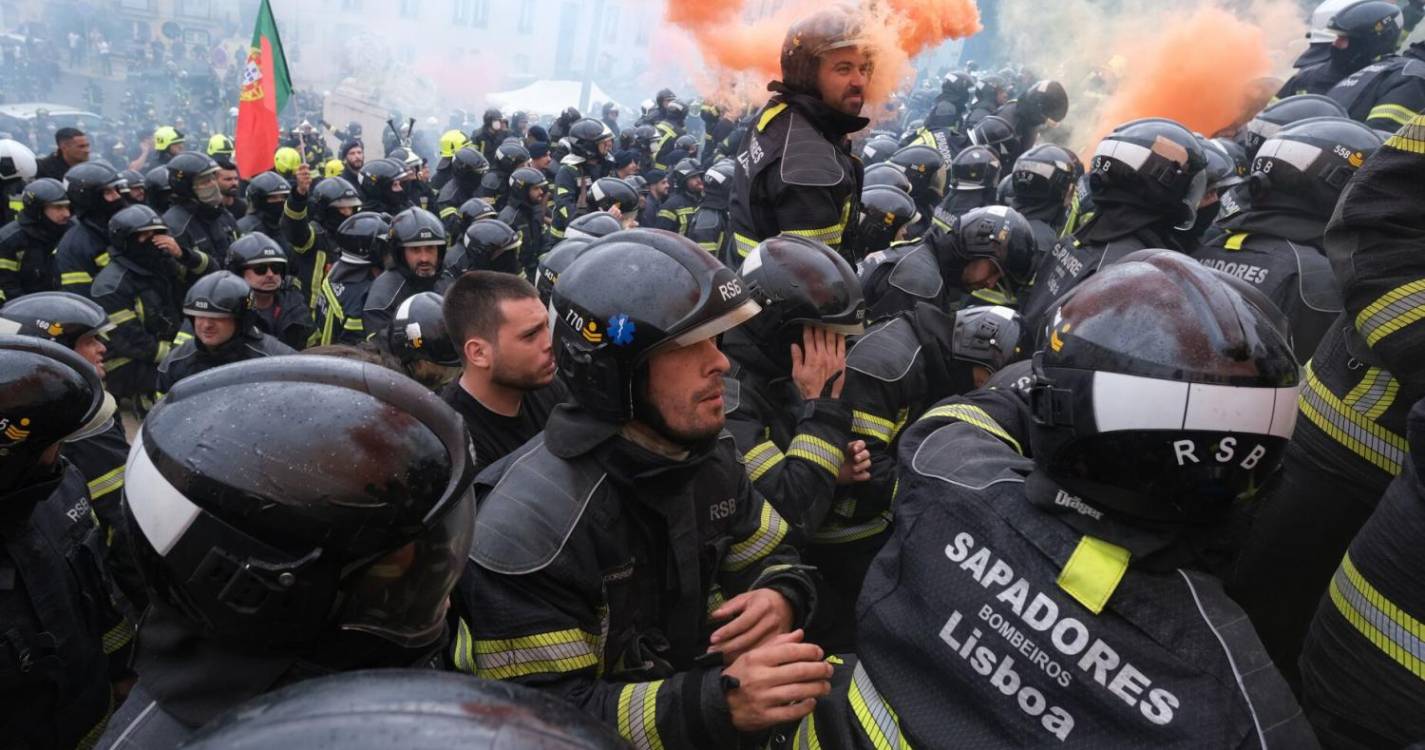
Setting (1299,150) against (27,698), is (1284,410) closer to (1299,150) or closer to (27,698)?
(1299,150)

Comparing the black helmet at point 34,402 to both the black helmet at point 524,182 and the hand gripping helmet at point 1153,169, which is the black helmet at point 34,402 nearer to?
the hand gripping helmet at point 1153,169

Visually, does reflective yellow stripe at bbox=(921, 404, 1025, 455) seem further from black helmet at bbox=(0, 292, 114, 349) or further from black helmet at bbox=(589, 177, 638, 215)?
black helmet at bbox=(589, 177, 638, 215)

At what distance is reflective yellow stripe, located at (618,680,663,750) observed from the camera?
2066 mm

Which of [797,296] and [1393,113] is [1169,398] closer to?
[797,296]

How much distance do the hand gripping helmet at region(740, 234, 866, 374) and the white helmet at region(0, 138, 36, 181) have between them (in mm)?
10587

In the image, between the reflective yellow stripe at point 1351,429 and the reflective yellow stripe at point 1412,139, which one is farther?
the reflective yellow stripe at point 1351,429

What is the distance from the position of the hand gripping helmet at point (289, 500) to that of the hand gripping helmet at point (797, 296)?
5.76ft

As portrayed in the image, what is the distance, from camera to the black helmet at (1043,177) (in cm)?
686

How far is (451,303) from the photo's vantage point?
13.8ft

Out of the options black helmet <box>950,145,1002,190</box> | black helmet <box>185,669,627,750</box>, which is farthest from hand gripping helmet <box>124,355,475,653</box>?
black helmet <box>950,145,1002,190</box>

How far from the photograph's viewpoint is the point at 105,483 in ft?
13.0

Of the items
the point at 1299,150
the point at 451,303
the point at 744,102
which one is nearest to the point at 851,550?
the point at 451,303

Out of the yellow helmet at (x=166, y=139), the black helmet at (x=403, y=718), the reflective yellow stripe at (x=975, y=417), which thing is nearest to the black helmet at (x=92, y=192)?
the yellow helmet at (x=166, y=139)

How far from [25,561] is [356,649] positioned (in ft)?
5.24
